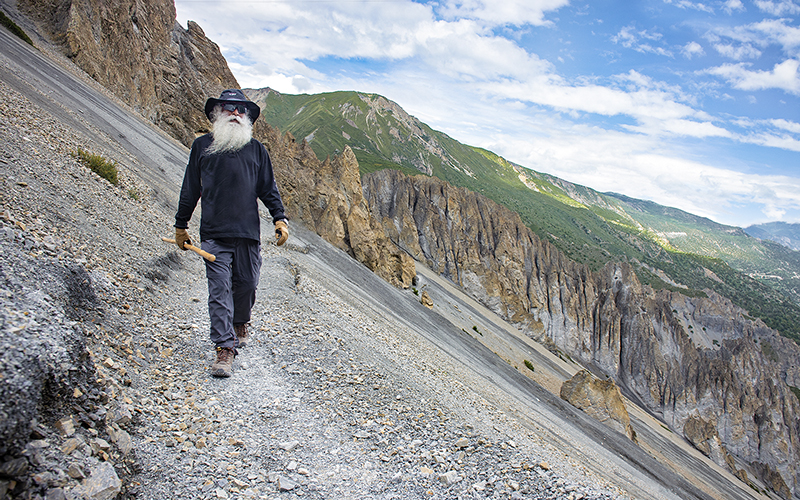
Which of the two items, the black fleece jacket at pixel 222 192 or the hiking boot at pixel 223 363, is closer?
the hiking boot at pixel 223 363

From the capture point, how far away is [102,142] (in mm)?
12602

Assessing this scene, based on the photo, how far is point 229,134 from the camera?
458cm

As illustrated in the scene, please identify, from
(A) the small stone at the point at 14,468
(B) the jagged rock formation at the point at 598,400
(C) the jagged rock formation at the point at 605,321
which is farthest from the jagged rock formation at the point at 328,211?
(A) the small stone at the point at 14,468

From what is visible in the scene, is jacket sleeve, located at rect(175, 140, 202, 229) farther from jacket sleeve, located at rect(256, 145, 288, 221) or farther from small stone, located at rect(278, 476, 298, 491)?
small stone, located at rect(278, 476, 298, 491)

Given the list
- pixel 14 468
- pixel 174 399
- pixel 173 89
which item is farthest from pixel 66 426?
pixel 173 89

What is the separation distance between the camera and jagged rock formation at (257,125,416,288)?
29125mm

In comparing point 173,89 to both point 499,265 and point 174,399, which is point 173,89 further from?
point 499,265

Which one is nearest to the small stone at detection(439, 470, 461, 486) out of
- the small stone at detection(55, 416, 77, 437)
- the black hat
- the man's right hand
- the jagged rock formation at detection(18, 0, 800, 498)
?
the small stone at detection(55, 416, 77, 437)

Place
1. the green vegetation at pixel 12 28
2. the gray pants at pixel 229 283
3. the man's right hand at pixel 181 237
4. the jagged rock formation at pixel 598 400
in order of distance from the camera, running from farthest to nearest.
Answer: the jagged rock formation at pixel 598 400, the green vegetation at pixel 12 28, the man's right hand at pixel 181 237, the gray pants at pixel 229 283

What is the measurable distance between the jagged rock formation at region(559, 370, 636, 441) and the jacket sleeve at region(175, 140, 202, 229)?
28720 mm

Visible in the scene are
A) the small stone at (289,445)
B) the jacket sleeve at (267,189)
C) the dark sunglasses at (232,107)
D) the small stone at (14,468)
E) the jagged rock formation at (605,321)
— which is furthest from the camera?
the jagged rock formation at (605,321)

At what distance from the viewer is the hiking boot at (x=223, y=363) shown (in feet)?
13.7

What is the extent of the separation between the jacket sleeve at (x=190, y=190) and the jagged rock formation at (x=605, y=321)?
2057 inches

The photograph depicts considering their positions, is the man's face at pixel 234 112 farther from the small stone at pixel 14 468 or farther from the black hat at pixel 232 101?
the small stone at pixel 14 468
